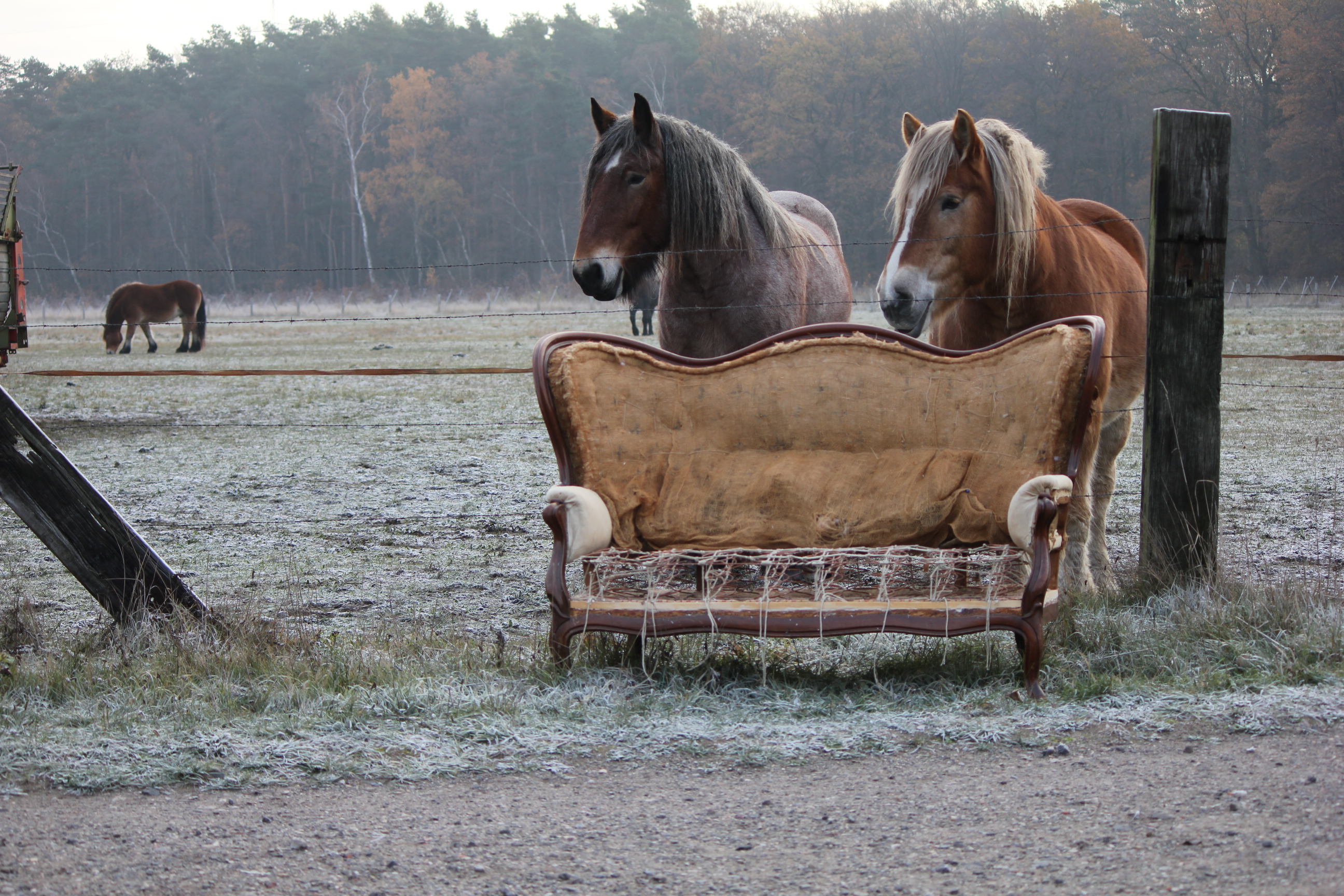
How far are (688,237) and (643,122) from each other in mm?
518

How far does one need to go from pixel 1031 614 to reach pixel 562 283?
45.2m

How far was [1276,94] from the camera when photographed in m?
39.2

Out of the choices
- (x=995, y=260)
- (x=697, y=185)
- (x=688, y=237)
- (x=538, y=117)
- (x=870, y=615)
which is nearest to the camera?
(x=870, y=615)

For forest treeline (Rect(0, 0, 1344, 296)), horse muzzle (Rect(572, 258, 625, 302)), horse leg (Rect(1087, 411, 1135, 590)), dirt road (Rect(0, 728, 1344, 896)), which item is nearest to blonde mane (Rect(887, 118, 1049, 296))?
horse leg (Rect(1087, 411, 1135, 590))

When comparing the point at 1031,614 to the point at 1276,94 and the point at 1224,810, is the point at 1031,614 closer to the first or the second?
the point at 1224,810

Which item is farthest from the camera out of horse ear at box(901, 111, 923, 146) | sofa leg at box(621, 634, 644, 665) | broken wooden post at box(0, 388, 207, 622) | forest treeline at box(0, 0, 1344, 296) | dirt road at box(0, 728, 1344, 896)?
forest treeline at box(0, 0, 1344, 296)

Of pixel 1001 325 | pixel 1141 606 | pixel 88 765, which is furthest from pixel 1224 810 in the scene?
pixel 88 765

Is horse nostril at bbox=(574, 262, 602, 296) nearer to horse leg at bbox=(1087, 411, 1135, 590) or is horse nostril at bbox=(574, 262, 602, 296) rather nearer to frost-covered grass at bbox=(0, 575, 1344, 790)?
frost-covered grass at bbox=(0, 575, 1344, 790)

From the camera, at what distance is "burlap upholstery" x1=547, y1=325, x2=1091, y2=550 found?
3.40 m

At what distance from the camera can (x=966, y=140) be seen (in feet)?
11.9

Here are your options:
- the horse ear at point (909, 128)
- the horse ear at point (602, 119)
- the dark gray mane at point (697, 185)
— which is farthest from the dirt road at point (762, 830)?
the horse ear at point (602, 119)

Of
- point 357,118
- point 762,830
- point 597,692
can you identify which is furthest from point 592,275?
point 357,118

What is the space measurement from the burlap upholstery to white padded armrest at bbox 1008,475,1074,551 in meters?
0.29

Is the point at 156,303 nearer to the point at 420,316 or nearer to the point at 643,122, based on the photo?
the point at 420,316
